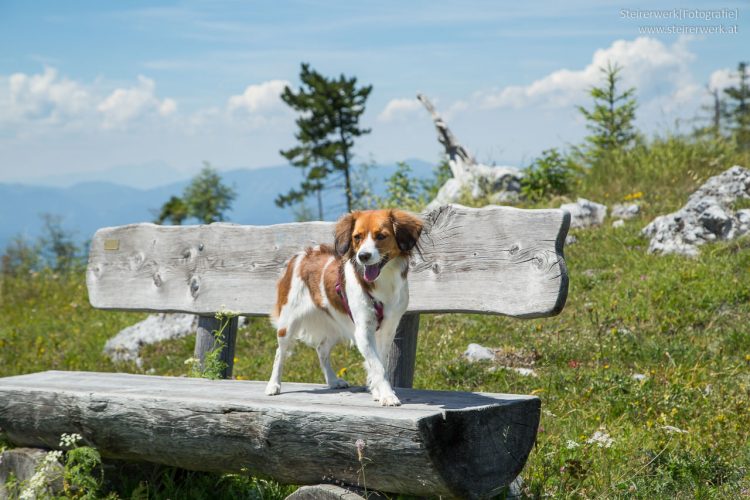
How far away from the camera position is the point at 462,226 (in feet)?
15.8

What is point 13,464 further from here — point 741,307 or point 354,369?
point 741,307

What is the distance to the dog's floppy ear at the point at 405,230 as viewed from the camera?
3.87 meters

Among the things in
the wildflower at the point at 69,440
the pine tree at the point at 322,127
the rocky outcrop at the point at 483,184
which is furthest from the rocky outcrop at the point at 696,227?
the pine tree at the point at 322,127

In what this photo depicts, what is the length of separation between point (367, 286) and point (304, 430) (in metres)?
0.77

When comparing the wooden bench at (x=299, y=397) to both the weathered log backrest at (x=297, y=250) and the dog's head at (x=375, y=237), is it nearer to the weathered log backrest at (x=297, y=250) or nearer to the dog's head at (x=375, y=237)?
the weathered log backrest at (x=297, y=250)

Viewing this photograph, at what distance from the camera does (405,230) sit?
3881 millimetres

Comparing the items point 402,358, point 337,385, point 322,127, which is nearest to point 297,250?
point 402,358

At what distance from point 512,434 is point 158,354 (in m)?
5.90

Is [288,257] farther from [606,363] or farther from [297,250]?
[606,363]

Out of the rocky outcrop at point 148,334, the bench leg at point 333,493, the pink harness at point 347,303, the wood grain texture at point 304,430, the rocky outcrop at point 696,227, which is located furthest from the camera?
the rocky outcrop at point 148,334

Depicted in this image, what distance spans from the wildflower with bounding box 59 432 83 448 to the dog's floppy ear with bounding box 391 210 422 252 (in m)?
2.16

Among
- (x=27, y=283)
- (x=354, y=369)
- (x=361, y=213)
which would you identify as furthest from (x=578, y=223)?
(x=27, y=283)

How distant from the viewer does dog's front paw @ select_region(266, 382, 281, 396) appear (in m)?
4.32

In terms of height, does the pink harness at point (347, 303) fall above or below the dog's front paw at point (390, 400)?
above
